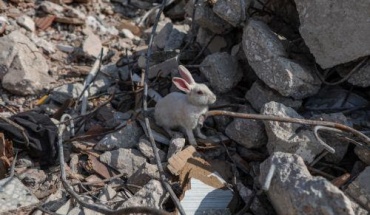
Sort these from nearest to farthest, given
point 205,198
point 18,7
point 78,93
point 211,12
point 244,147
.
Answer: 1. point 205,198
2. point 244,147
3. point 211,12
4. point 78,93
5. point 18,7

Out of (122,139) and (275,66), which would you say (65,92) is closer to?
(122,139)

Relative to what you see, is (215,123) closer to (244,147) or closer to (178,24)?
(244,147)

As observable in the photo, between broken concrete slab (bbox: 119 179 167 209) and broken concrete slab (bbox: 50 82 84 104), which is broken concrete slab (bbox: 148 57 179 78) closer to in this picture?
broken concrete slab (bbox: 50 82 84 104)

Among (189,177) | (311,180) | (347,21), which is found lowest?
(189,177)

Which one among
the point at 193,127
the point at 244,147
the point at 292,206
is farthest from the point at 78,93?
the point at 292,206

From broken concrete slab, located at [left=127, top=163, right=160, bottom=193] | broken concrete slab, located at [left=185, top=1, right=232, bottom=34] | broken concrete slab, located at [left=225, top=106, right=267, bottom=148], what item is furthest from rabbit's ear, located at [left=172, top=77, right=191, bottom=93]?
broken concrete slab, located at [left=185, top=1, right=232, bottom=34]

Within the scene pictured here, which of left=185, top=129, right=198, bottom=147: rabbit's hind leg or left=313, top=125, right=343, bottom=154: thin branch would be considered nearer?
left=313, top=125, right=343, bottom=154: thin branch

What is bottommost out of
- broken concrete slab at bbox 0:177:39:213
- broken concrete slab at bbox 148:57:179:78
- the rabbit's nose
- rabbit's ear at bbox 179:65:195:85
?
broken concrete slab at bbox 0:177:39:213

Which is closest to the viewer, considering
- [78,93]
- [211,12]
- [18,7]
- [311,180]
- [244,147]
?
[311,180]
